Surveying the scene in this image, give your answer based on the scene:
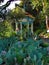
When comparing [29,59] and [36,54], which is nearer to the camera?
[29,59]

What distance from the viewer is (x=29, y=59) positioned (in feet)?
11.9

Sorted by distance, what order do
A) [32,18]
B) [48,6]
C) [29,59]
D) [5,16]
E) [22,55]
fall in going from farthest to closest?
1. [32,18]
2. [48,6]
3. [5,16]
4. [22,55]
5. [29,59]

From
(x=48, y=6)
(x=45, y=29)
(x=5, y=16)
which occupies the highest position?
(x=5, y=16)

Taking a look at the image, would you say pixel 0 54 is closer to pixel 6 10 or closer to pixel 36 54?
pixel 36 54

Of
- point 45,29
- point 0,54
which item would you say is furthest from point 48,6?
point 0,54

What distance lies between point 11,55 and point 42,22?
32.7 m

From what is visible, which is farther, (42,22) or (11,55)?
(42,22)

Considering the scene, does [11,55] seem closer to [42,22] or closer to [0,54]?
[0,54]

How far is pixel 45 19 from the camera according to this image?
36.1m

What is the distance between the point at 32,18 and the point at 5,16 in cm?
2801

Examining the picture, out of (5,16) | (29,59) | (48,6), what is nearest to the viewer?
(29,59)

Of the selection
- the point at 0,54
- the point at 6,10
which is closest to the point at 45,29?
the point at 6,10

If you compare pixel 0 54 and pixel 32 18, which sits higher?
pixel 0 54

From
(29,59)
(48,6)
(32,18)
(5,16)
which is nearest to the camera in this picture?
(29,59)
